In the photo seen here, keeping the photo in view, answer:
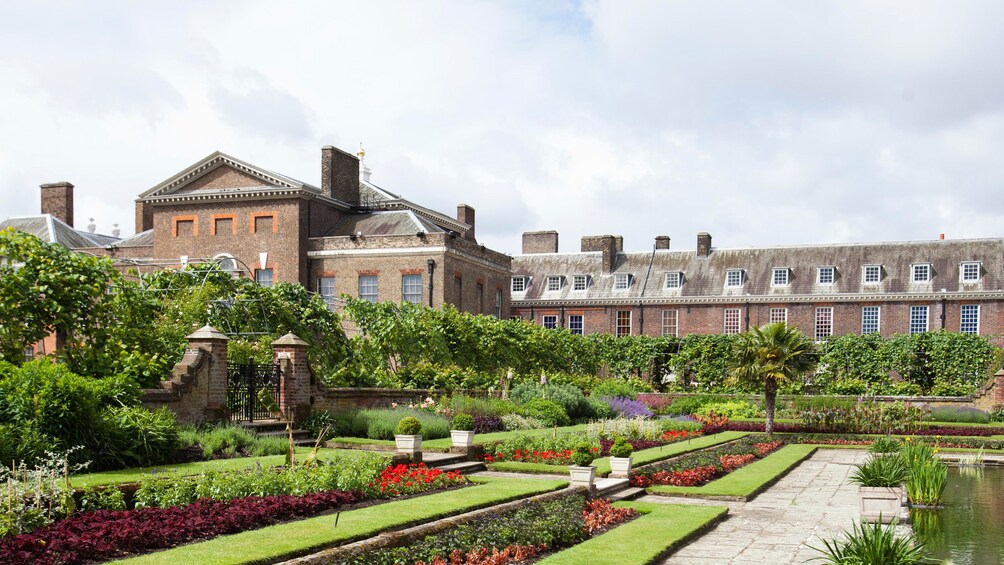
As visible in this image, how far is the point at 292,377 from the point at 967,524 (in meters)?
12.4

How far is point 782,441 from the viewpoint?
976 inches

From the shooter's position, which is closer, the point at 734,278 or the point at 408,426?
the point at 408,426

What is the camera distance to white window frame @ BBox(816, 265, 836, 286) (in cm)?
4788

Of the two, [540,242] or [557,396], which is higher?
[540,242]

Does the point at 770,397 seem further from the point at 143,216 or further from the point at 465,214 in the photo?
the point at 143,216

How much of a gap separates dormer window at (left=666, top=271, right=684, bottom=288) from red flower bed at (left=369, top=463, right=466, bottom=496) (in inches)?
1507

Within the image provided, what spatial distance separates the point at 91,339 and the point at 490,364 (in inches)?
712

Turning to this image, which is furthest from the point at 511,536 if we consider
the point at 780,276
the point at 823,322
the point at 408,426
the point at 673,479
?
the point at 780,276

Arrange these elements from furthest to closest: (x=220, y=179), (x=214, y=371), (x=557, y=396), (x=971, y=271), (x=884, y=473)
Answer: (x=971, y=271), (x=220, y=179), (x=557, y=396), (x=214, y=371), (x=884, y=473)

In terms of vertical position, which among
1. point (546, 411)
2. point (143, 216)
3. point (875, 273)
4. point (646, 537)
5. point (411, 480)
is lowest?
point (546, 411)

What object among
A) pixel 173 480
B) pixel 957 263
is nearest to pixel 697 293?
pixel 957 263

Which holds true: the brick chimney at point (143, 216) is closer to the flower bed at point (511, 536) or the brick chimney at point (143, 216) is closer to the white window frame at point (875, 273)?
the white window frame at point (875, 273)

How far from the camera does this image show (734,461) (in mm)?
18469

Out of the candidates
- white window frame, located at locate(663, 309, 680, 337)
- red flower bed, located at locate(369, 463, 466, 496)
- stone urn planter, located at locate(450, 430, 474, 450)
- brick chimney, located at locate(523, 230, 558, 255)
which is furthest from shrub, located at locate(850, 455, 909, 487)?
brick chimney, located at locate(523, 230, 558, 255)
